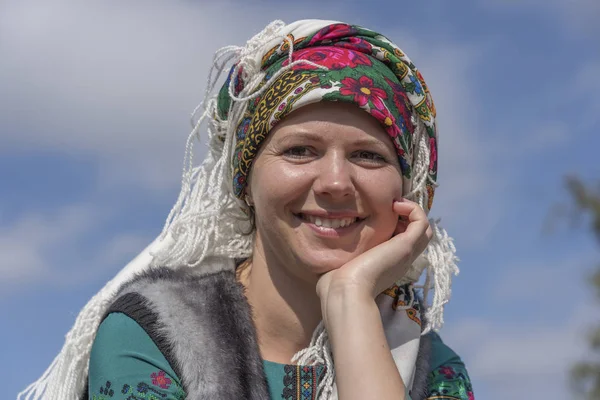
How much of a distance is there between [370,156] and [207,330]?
2.71 ft

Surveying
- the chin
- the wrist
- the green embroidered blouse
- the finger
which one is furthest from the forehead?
the green embroidered blouse

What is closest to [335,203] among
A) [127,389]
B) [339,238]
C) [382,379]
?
[339,238]

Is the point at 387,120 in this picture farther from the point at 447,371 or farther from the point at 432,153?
the point at 447,371

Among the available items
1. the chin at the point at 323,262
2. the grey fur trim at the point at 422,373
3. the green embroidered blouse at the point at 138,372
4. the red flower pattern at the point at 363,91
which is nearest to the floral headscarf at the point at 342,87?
the red flower pattern at the point at 363,91

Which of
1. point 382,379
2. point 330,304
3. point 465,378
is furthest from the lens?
point 465,378

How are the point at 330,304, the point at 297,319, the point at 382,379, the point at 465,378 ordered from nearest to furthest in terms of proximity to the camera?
the point at 382,379 → the point at 330,304 → the point at 297,319 → the point at 465,378

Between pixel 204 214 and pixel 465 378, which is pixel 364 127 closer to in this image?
pixel 204 214

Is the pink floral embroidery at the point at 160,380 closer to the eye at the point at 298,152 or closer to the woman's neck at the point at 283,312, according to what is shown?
the woman's neck at the point at 283,312

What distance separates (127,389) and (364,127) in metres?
1.18

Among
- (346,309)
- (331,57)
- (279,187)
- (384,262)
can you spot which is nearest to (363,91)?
(331,57)

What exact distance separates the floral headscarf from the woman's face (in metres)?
0.05

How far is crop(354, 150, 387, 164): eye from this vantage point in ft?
10.4

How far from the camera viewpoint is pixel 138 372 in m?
2.97

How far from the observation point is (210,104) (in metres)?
3.60
